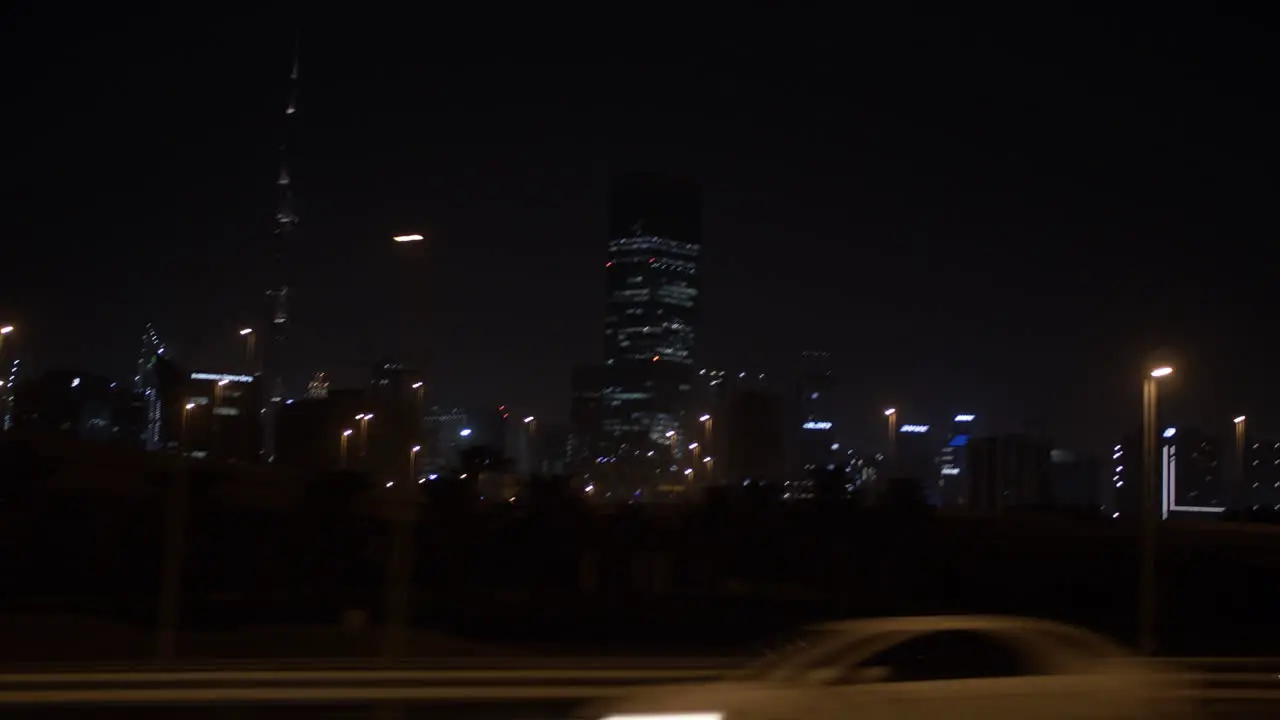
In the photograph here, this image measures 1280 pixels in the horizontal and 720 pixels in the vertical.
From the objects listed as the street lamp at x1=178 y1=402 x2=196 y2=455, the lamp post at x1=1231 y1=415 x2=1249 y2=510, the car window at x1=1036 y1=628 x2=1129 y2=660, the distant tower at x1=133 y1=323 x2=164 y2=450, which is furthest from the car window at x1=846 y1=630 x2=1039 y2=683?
the distant tower at x1=133 y1=323 x2=164 y2=450

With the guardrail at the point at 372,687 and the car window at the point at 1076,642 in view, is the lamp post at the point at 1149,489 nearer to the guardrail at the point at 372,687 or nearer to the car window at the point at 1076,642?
the guardrail at the point at 372,687

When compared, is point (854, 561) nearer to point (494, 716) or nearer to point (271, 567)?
point (271, 567)

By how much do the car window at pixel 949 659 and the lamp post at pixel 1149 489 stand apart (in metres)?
15.9

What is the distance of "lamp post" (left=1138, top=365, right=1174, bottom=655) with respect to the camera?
25.5 meters

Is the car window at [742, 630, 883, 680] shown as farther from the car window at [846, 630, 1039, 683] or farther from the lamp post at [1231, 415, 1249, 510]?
the lamp post at [1231, 415, 1249, 510]

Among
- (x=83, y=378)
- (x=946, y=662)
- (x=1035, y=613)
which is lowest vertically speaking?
(x=1035, y=613)

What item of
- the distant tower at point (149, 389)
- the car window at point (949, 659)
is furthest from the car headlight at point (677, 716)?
the distant tower at point (149, 389)

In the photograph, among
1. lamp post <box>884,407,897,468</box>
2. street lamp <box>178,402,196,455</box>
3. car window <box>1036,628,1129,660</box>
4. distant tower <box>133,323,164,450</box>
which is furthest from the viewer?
distant tower <box>133,323,164,450</box>

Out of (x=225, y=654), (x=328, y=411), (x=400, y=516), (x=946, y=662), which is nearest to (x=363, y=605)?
(x=225, y=654)

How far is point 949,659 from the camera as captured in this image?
10438 mm

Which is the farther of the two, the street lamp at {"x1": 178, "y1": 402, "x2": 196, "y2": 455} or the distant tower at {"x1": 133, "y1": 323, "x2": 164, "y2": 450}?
the distant tower at {"x1": 133, "y1": 323, "x2": 164, "y2": 450}

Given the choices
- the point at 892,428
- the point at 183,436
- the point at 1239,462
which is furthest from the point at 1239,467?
the point at 183,436

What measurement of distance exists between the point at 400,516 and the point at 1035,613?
4469cm

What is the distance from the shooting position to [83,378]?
119 metres
